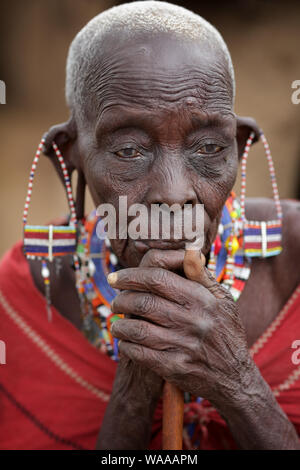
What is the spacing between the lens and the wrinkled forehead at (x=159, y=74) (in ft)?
5.87

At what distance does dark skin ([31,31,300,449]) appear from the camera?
1630 millimetres

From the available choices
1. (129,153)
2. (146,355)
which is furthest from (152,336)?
(129,153)

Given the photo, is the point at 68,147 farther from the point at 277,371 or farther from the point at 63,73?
the point at 63,73

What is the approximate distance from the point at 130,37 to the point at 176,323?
3.08ft

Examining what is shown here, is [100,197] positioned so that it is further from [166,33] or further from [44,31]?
[44,31]

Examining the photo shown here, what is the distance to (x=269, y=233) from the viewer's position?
2.38 metres

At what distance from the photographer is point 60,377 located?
246 cm

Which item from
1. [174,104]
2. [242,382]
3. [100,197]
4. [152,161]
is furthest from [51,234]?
[242,382]

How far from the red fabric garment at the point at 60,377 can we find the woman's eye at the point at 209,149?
80 centimetres
